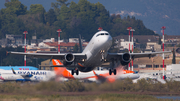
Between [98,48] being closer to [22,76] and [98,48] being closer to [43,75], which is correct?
[43,75]

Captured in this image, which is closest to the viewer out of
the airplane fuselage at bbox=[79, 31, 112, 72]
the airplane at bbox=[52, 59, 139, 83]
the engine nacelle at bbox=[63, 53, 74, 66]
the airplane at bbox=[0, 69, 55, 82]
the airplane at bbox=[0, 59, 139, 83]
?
the airplane fuselage at bbox=[79, 31, 112, 72]

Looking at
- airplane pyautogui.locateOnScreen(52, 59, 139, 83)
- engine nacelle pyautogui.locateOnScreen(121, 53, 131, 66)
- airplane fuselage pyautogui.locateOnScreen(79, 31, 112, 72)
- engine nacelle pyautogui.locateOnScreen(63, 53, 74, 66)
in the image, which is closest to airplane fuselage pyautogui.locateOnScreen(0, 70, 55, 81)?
airplane pyautogui.locateOnScreen(52, 59, 139, 83)

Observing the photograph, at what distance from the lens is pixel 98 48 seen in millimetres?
44562

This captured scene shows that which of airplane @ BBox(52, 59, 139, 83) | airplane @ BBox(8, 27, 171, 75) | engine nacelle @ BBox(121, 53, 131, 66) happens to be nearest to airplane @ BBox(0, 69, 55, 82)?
airplane @ BBox(52, 59, 139, 83)

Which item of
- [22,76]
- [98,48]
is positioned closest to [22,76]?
[22,76]

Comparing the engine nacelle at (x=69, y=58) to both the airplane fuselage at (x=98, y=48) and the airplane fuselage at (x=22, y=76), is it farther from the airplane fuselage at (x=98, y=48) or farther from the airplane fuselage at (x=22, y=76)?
the airplane fuselage at (x=22, y=76)

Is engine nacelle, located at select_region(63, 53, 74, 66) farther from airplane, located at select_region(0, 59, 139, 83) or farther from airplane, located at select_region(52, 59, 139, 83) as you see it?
airplane, located at select_region(0, 59, 139, 83)

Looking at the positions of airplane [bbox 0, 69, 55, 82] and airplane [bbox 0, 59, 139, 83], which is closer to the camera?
airplane [bbox 0, 59, 139, 83]

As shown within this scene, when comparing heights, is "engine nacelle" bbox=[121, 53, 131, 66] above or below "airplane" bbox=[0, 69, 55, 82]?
above

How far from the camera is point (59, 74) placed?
204 ft

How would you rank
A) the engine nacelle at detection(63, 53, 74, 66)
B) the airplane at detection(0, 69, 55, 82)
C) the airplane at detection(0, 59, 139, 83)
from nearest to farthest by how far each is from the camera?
1. the engine nacelle at detection(63, 53, 74, 66)
2. the airplane at detection(0, 59, 139, 83)
3. the airplane at detection(0, 69, 55, 82)

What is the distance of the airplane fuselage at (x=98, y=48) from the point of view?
43781 mm

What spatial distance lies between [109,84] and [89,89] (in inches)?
146

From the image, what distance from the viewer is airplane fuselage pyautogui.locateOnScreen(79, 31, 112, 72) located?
43.8 meters
